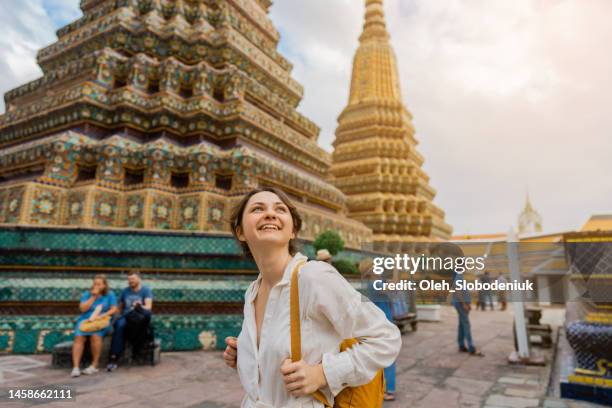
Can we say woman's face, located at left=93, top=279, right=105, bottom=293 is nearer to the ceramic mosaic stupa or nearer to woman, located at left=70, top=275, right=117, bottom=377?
woman, located at left=70, top=275, right=117, bottom=377

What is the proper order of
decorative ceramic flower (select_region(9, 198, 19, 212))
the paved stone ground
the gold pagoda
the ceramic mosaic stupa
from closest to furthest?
1. the paved stone ground
2. decorative ceramic flower (select_region(9, 198, 19, 212))
3. the ceramic mosaic stupa
4. the gold pagoda

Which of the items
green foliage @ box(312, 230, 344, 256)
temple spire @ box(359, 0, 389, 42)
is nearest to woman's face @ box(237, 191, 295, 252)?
green foliage @ box(312, 230, 344, 256)

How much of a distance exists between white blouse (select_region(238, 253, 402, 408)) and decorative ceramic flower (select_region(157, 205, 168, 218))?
7.17 metres

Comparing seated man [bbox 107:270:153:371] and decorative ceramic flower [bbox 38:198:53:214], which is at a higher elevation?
decorative ceramic flower [bbox 38:198:53:214]

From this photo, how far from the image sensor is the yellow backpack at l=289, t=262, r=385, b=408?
134 centimetres

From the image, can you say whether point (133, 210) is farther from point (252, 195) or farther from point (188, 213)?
point (252, 195)

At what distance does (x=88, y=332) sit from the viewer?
15.6 feet

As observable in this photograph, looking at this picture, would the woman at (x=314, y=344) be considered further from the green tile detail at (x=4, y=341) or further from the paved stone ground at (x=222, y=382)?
the green tile detail at (x=4, y=341)

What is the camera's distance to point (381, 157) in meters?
20.4

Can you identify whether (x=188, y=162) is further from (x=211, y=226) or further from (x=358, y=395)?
(x=358, y=395)

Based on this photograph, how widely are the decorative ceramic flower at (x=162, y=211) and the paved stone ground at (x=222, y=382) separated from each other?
10.6ft

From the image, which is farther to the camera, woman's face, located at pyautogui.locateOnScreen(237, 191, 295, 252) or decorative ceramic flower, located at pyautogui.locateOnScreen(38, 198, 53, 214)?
decorative ceramic flower, located at pyautogui.locateOnScreen(38, 198, 53, 214)

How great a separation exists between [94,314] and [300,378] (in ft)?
15.0

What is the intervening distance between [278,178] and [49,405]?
7145mm
